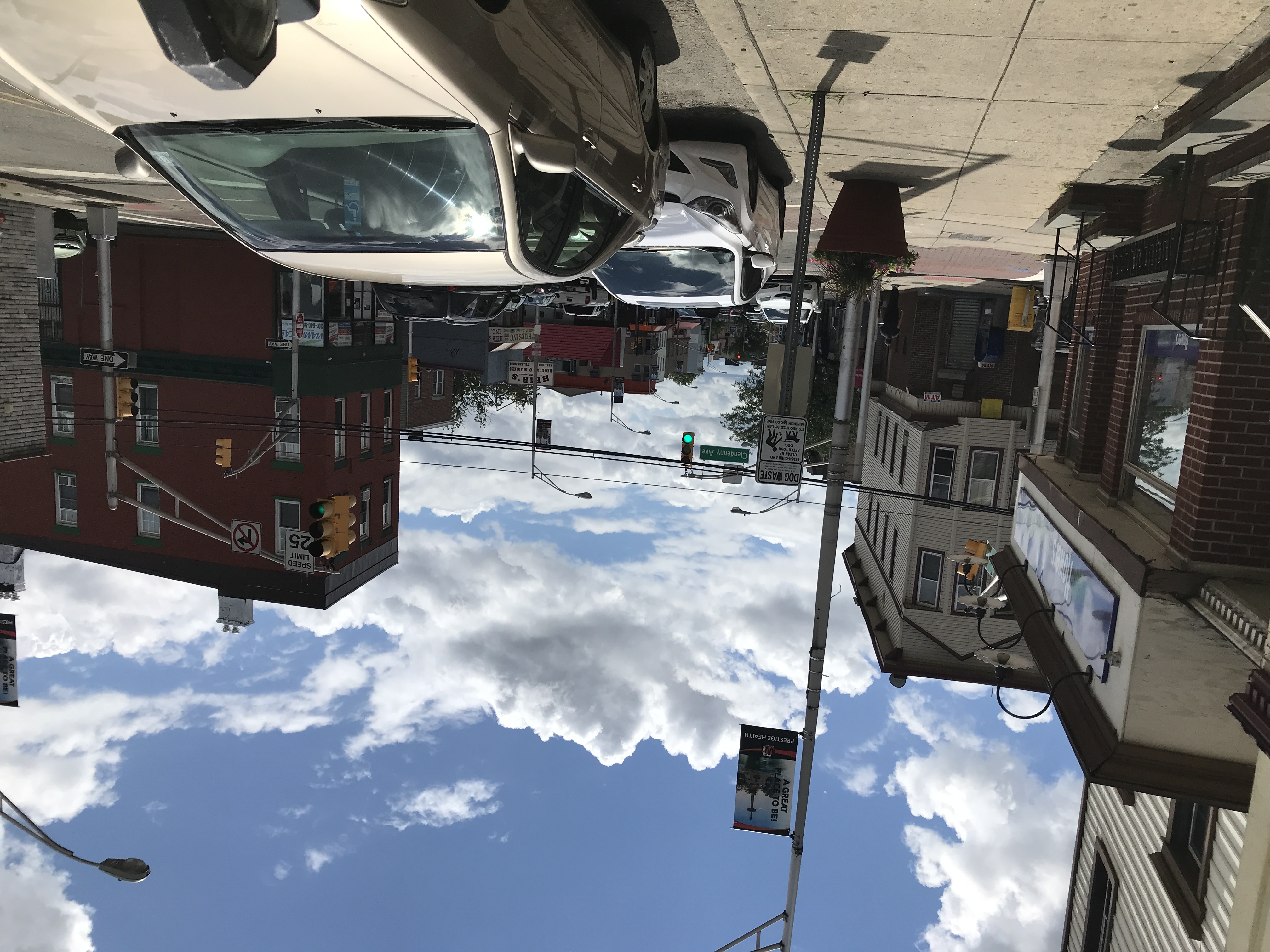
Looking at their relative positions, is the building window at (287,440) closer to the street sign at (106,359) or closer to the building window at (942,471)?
the street sign at (106,359)

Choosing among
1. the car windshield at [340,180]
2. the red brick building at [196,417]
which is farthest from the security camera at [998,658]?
the red brick building at [196,417]

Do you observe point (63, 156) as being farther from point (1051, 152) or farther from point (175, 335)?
point (175, 335)

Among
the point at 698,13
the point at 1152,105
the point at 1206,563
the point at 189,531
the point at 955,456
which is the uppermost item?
the point at 698,13

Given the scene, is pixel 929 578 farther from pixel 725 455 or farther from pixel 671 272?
pixel 671 272

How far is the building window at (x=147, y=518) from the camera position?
23.3 metres

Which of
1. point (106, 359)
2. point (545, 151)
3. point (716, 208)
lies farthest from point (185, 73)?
point (106, 359)

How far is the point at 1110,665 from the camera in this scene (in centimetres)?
581

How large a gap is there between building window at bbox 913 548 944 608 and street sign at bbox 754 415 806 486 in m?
12.7

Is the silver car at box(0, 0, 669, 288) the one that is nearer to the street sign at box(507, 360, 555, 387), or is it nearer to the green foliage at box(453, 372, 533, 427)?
the street sign at box(507, 360, 555, 387)

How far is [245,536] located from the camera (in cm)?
1722

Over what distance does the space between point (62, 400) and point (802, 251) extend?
2480cm

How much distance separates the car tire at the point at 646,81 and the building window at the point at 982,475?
20.4m

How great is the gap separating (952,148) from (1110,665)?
416 centimetres

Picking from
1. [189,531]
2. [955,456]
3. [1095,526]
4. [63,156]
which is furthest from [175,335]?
[1095,526]
